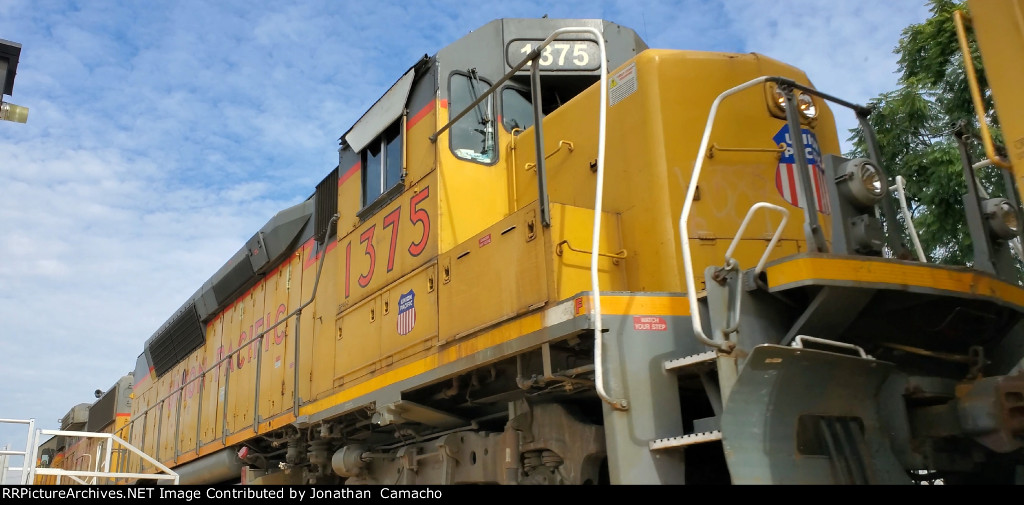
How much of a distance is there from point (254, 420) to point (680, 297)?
5869 mm

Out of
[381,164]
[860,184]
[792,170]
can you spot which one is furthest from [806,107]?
[381,164]

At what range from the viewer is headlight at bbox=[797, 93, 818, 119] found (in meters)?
4.99

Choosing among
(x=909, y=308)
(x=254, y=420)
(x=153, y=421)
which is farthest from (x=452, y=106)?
(x=153, y=421)

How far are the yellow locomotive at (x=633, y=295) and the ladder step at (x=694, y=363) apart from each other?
0.02m

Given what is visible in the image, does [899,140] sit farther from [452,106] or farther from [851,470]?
[851,470]

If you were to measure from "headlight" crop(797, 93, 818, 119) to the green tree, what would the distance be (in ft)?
19.9

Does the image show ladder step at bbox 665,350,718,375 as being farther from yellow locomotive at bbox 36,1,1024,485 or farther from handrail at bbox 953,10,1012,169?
handrail at bbox 953,10,1012,169

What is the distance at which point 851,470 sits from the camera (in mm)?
3660

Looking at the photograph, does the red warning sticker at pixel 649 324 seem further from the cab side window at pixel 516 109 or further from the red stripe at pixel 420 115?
the red stripe at pixel 420 115

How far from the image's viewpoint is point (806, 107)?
16.4 ft

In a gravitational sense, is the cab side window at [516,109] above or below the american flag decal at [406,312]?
above

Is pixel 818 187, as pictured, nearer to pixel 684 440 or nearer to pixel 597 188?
pixel 597 188

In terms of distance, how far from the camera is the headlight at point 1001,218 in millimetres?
4398

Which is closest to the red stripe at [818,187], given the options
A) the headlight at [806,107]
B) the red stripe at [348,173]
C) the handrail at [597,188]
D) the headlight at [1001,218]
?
the headlight at [806,107]
